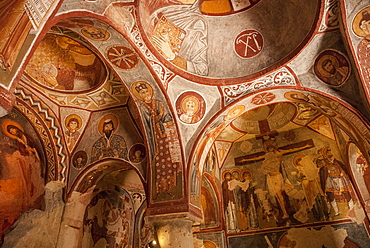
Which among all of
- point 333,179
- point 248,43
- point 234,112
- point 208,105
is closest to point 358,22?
point 248,43

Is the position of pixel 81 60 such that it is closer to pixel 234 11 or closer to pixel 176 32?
pixel 176 32

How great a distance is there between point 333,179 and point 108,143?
7418 mm

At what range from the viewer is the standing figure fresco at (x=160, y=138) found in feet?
23.5

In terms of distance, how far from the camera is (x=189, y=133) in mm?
7480

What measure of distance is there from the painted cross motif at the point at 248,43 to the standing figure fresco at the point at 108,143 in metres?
4.27

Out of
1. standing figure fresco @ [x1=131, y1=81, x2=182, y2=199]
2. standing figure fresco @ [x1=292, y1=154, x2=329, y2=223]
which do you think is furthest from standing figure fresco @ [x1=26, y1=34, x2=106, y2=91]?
standing figure fresco @ [x1=292, y1=154, x2=329, y2=223]

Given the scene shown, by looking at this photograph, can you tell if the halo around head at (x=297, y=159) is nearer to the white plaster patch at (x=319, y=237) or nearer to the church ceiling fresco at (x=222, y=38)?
the white plaster patch at (x=319, y=237)

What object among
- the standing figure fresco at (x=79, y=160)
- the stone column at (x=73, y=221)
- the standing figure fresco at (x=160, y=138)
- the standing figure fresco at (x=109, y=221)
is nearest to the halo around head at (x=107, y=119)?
the standing figure fresco at (x=79, y=160)

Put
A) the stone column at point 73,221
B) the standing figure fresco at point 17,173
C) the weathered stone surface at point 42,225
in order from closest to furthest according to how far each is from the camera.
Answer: the weathered stone surface at point 42,225, the standing figure fresco at point 17,173, the stone column at point 73,221

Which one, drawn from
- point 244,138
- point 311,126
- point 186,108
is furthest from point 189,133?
point 311,126

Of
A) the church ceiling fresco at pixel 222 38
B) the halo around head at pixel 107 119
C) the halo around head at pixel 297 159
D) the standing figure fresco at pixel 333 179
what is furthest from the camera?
the halo around head at pixel 297 159

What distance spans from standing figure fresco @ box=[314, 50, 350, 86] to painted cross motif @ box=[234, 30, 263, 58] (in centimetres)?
143

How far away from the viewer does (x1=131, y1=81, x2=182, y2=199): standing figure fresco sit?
23.5ft

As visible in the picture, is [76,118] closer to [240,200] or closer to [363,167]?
[240,200]
